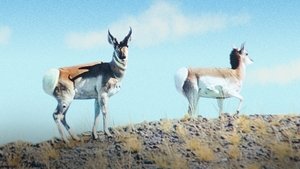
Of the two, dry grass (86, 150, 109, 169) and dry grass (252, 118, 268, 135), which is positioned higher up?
dry grass (252, 118, 268, 135)

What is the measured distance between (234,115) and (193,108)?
0.85 metres

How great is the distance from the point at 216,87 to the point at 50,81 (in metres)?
3.81

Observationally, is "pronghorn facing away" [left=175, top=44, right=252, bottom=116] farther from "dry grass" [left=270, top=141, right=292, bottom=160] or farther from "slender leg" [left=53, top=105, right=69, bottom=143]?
"slender leg" [left=53, top=105, right=69, bottom=143]

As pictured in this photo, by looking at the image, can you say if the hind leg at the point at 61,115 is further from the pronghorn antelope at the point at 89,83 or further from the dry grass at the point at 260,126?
the dry grass at the point at 260,126

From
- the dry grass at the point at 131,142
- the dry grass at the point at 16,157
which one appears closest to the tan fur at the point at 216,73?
the dry grass at the point at 131,142

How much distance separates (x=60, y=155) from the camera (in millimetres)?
13109

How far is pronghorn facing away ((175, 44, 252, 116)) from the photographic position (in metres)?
14.8

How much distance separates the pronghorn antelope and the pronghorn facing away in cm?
218

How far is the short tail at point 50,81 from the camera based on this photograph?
13.0m

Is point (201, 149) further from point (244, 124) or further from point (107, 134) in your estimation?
point (107, 134)

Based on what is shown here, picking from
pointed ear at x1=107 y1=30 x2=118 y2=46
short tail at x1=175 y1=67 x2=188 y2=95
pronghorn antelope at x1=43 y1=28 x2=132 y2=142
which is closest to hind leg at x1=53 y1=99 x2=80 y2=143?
pronghorn antelope at x1=43 y1=28 x2=132 y2=142

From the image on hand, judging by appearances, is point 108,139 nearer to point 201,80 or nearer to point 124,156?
point 124,156

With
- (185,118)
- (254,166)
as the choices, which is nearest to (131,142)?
(185,118)

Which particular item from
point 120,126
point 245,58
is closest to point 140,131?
point 120,126
